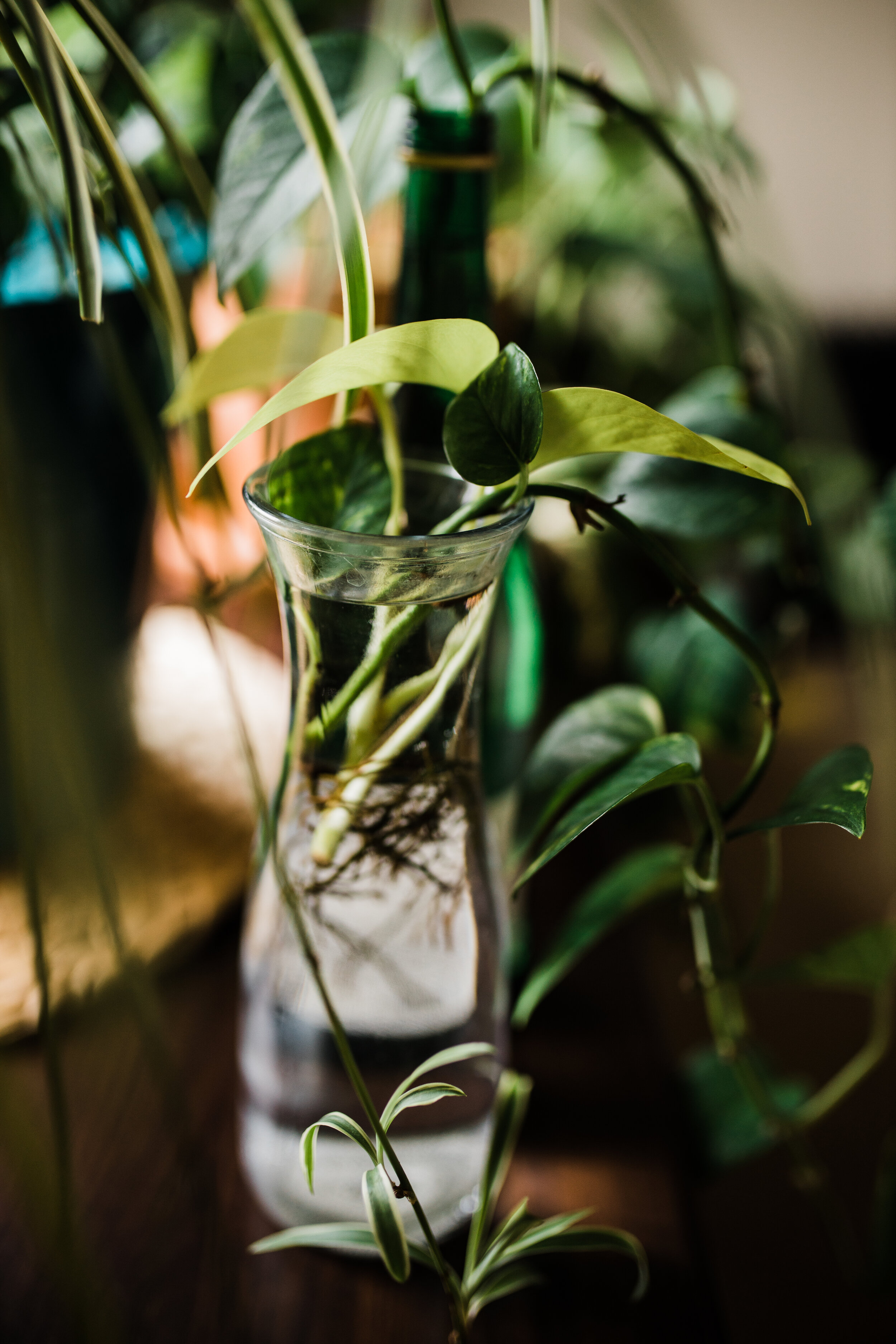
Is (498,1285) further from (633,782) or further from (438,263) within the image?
(438,263)

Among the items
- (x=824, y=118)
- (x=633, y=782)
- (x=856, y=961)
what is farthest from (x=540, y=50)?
(x=824, y=118)

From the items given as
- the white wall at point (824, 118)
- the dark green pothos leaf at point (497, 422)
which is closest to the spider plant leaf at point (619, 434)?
the dark green pothos leaf at point (497, 422)

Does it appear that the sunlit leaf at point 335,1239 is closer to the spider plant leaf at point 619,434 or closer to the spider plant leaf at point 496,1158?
the spider plant leaf at point 496,1158

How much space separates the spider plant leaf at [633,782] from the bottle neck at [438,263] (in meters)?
0.12

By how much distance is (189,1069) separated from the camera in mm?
297

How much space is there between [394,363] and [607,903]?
17 centimetres

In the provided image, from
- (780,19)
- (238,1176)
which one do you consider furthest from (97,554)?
(780,19)

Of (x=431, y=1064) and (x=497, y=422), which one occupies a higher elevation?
(x=497, y=422)

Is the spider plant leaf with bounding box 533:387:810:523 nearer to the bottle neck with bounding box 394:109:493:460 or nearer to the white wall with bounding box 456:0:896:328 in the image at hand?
the bottle neck with bounding box 394:109:493:460

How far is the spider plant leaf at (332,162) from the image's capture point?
0.44ft

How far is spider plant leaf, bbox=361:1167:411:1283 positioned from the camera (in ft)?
0.52

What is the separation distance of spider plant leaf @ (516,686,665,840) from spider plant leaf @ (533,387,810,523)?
2.9 inches

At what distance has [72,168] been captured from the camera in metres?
0.12

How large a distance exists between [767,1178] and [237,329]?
0.54 metres
